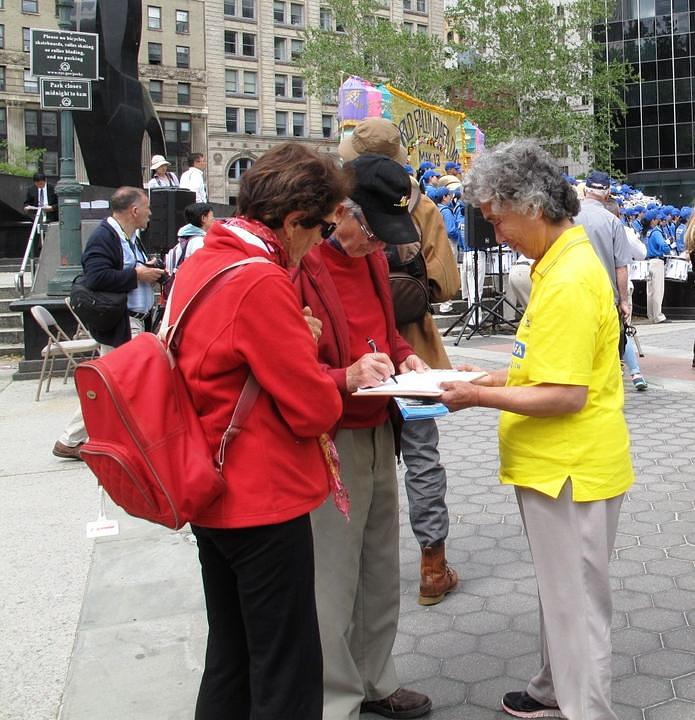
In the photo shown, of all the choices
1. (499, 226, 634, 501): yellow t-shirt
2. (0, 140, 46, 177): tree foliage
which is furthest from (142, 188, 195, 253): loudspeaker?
(0, 140, 46, 177): tree foliage

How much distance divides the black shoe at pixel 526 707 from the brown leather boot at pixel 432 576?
907 millimetres

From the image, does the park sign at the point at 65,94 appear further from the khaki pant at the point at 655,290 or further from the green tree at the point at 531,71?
the green tree at the point at 531,71

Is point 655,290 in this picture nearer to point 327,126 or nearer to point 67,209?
point 67,209

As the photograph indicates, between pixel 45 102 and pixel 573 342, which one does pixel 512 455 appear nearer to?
pixel 573 342

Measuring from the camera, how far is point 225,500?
2.05 meters

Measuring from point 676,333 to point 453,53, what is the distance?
39.9 metres

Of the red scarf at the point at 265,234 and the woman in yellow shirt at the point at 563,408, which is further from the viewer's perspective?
the woman in yellow shirt at the point at 563,408

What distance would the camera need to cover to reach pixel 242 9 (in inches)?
3017

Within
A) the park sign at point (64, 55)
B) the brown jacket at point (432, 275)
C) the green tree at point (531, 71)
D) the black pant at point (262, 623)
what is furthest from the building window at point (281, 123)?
the black pant at point (262, 623)

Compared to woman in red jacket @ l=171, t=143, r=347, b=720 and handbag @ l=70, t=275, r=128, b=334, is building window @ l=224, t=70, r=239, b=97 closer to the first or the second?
handbag @ l=70, t=275, r=128, b=334

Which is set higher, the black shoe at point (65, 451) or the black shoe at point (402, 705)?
the black shoe at point (65, 451)

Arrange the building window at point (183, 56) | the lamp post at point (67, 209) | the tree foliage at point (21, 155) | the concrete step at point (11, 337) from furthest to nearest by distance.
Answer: the building window at point (183, 56), the tree foliage at point (21, 155), the concrete step at point (11, 337), the lamp post at point (67, 209)

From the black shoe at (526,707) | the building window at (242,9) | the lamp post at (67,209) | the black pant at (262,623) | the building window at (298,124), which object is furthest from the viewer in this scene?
the building window at (298,124)

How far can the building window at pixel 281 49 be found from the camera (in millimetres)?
78688
